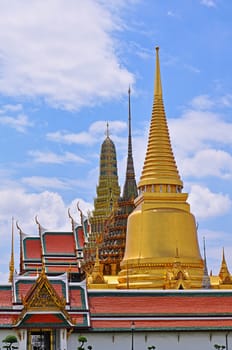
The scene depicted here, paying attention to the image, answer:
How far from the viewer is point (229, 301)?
86.0 ft

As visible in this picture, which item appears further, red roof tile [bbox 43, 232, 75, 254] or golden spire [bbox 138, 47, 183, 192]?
red roof tile [bbox 43, 232, 75, 254]

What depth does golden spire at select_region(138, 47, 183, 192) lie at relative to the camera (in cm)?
3772

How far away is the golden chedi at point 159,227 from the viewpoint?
35062 millimetres

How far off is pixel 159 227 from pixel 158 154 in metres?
3.79

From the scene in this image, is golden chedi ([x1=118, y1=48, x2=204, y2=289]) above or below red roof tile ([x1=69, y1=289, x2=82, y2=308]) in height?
above

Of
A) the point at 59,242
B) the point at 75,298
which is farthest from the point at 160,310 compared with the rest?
the point at 59,242

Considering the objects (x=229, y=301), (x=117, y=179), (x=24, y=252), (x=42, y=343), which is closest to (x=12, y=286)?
(x=42, y=343)

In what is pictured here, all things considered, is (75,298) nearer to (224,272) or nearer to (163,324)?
(163,324)

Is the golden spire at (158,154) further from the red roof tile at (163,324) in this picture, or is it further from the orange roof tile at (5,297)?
the orange roof tile at (5,297)

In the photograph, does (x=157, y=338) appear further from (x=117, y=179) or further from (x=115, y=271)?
(x=117, y=179)

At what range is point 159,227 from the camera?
36.8 m

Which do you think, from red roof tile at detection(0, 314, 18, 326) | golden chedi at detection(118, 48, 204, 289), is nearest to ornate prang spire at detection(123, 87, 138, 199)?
golden chedi at detection(118, 48, 204, 289)

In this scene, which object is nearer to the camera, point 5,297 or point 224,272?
point 5,297

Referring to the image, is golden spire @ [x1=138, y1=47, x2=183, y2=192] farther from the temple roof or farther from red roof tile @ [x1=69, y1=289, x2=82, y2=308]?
red roof tile @ [x1=69, y1=289, x2=82, y2=308]
